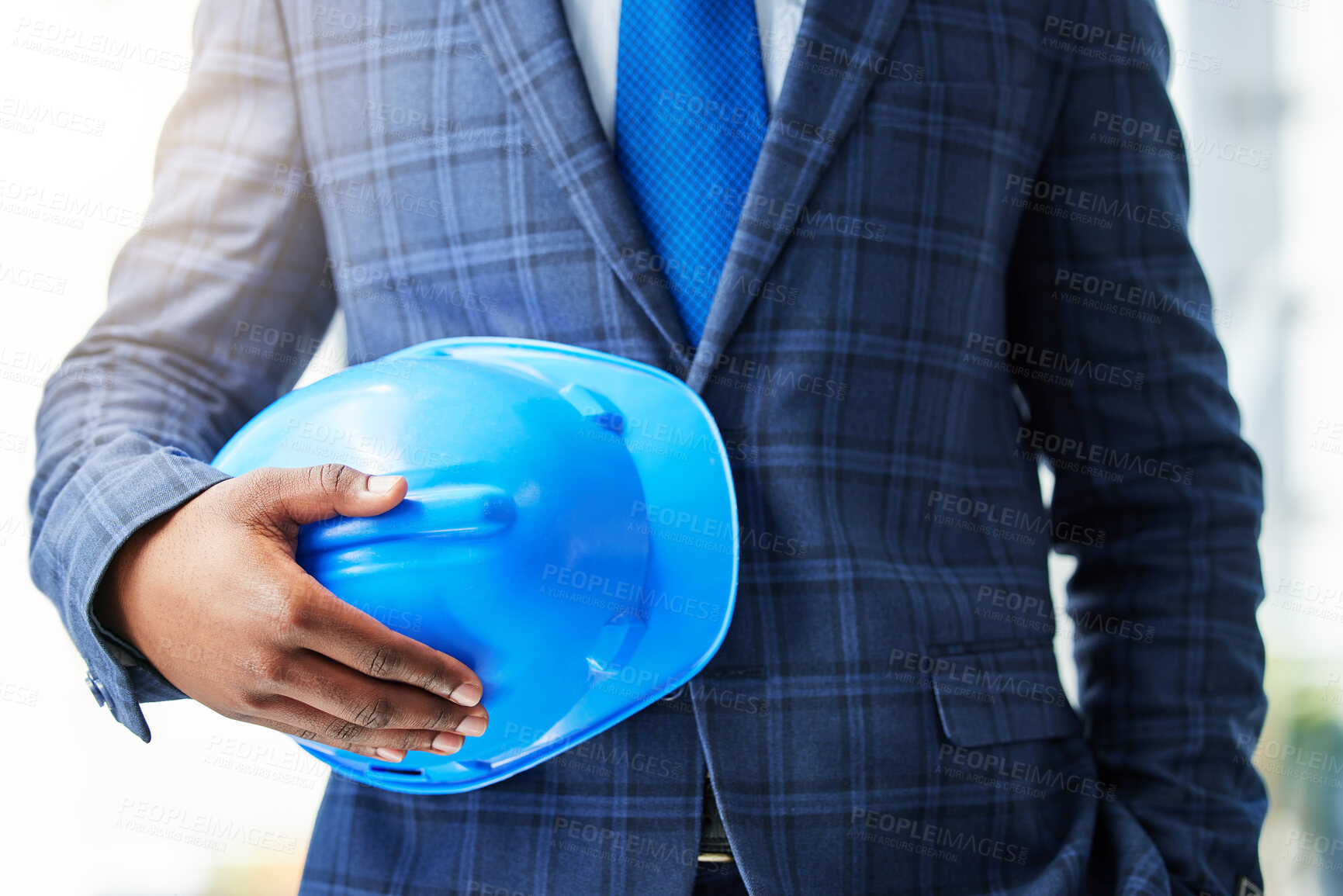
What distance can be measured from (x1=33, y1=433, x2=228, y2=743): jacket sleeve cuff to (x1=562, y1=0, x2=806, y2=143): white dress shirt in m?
0.40

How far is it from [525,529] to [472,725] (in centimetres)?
12

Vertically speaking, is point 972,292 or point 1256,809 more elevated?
point 972,292

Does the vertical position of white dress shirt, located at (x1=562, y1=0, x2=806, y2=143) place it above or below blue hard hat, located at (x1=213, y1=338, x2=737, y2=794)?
above

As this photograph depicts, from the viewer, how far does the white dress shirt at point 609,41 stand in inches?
26.4

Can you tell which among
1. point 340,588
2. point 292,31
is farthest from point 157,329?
point 340,588

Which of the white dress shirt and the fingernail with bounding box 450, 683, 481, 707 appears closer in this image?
the fingernail with bounding box 450, 683, 481, 707

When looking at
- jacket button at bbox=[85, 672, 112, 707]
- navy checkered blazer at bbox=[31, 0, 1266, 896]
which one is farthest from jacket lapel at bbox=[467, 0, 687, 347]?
jacket button at bbox=[85, 672, 112, 707]

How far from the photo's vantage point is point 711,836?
2.06 feet

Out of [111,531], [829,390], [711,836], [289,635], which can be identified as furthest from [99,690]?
[829,390]

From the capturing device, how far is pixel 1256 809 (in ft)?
2.46

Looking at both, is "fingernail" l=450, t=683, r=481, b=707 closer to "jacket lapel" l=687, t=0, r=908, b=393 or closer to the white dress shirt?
"jacket lapel" l=687, t=0, r=908, b=393

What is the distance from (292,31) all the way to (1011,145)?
63 cm

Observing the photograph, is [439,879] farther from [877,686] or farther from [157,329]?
[157,329]

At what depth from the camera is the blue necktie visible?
65 centimetres
